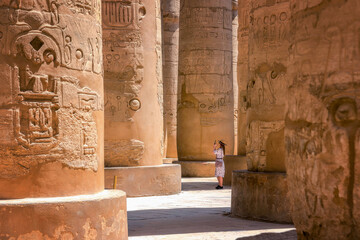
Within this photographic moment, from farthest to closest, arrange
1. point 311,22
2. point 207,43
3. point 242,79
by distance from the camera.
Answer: point 207,43 → point 242,79 → point 311,22

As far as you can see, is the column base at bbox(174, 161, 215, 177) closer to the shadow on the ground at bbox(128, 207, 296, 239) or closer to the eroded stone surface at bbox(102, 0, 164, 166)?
the eroded stone surface at bbox(102, 0, 164, 166)

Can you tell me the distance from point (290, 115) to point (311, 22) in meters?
0.59

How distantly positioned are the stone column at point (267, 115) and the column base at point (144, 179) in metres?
2.44

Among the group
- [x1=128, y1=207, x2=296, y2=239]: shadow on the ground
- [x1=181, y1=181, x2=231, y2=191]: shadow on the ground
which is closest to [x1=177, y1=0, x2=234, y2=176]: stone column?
[x1=181, y1=181, x2=231, y2=191]: shadow on the ground

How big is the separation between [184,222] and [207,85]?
7881 mm

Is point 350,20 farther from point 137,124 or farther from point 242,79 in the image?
point 242,79

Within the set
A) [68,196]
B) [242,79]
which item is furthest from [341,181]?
[242,79]

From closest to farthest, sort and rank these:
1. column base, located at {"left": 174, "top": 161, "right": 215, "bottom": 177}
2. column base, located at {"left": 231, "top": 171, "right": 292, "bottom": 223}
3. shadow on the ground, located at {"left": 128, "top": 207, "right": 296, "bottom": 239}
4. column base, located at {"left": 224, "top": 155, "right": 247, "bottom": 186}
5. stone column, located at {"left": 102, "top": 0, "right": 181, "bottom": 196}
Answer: shadow on the ground, located at {"left": 128, "top": 207, "right": 296, "bottom": 239} → column base, located at {"left": 231, "top": 171, "right": 292, "bottom": 223} → stone column, located at {"left": 102, "top": 0, "right": 181, "bottom": 196} → column base, located at {"left": 224, "top": 155, "right": 247, "bottom": 186} → column base, located at {"left": 174, "top": 161, "right": 215, "bottom": 177}

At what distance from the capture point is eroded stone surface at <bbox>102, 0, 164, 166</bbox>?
33.2 ft

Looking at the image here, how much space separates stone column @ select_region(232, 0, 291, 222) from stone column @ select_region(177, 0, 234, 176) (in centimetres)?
678

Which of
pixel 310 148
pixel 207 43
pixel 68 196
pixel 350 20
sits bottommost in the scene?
pixel 68 196

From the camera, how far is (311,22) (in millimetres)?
3580

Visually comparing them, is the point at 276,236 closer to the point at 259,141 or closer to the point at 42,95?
the point at 259,141

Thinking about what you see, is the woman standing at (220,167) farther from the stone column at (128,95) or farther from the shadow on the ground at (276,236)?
the shadow on the ground at (276,236)
